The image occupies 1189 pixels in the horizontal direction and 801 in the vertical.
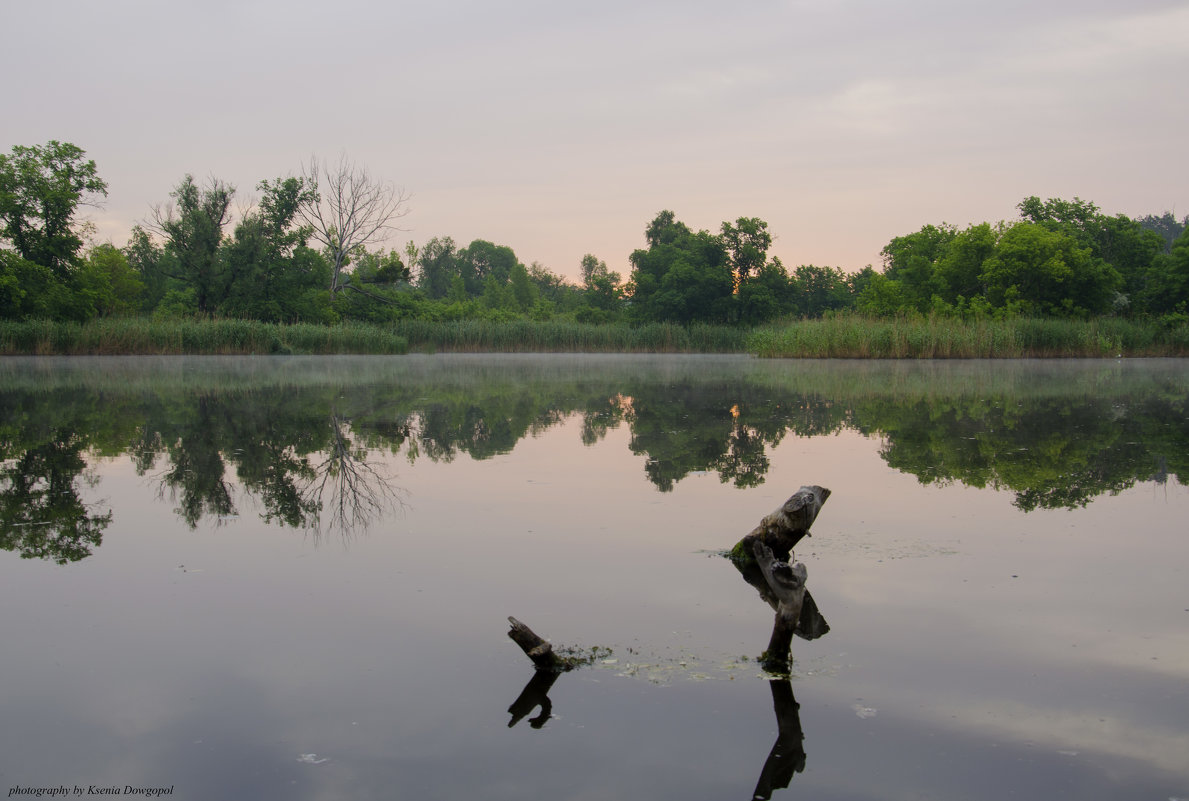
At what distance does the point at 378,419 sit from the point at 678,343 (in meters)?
37.2

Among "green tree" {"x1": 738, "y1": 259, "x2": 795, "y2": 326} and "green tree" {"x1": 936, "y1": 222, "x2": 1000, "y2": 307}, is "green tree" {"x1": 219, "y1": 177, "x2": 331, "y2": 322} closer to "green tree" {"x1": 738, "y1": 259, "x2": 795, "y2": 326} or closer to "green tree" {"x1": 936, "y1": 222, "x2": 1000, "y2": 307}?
"green tree" {"x1": 738, "y1": 259, "x2": 795, "y2": 326}

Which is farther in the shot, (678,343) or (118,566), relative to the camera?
(678,343)

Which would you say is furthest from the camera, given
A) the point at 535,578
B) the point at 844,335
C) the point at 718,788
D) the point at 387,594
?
the point at 844,335

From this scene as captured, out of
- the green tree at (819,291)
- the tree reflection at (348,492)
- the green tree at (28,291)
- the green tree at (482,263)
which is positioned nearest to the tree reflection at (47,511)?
the tree reflection at (348,492)

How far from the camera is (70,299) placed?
37688mm

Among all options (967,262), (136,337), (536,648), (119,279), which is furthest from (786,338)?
(119,279)

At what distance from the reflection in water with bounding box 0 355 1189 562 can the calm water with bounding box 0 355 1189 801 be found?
8cm

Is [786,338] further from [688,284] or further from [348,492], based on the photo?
[348,492]

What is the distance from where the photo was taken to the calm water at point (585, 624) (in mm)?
2408

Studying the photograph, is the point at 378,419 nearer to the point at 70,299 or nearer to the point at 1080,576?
the point at 1080,576

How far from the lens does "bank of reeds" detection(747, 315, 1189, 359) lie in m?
30.7

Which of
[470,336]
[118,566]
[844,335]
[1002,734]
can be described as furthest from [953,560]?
[470,336]

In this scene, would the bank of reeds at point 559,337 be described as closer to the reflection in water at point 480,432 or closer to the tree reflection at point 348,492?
the reflection in water at point 480,432

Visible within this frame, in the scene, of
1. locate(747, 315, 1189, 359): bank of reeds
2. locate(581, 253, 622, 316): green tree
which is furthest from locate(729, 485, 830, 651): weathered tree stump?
locate(581, 253, 622, 316): green tree
